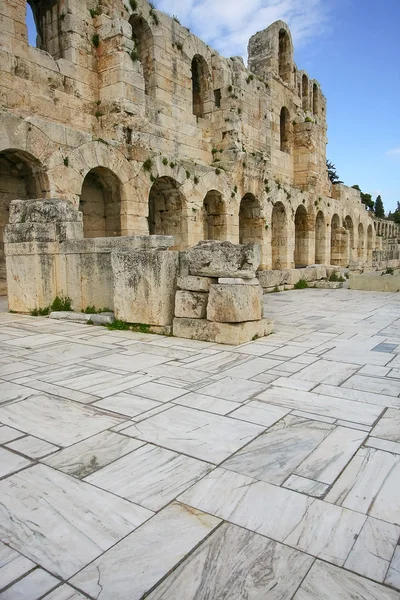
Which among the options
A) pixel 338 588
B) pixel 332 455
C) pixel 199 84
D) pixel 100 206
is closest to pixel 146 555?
pixel 338 588

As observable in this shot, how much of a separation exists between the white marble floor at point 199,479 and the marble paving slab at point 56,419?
0.01 meters

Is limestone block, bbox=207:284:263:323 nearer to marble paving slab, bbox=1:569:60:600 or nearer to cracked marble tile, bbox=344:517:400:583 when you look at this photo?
cracked marble tile, bbox=344:517:400:583

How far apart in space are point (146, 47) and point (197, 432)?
587 inches

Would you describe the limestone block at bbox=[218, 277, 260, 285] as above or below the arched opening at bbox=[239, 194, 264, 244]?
below

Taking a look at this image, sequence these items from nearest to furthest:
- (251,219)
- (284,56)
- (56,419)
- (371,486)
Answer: (371,486) → (56,419) → (251,219) → (284,56)

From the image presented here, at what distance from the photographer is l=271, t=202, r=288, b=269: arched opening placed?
18562 millimetres

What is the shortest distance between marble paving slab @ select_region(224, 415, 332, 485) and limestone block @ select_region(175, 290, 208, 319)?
2924 mm

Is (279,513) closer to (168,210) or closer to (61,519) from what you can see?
(61,519)

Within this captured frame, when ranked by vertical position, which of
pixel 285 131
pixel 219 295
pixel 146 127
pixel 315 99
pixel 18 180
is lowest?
pixel 219 295

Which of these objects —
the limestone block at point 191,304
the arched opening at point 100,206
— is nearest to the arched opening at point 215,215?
the arched opening at point 100,206

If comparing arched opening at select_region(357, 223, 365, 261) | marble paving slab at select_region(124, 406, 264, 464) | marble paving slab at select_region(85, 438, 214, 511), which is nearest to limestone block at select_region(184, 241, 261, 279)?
marble paving slab at select_region(124, 406, 264, 464)

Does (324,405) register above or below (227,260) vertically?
below

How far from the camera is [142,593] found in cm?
157

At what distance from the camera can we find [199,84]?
679 inches
